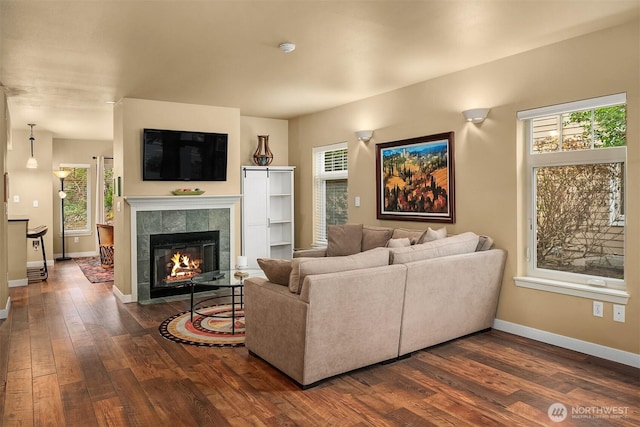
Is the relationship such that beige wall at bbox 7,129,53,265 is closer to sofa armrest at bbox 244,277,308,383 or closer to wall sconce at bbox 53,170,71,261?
wall sconce at bbox 53,170,71,261

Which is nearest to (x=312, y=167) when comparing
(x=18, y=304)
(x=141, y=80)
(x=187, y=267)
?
(x=187, y=267)

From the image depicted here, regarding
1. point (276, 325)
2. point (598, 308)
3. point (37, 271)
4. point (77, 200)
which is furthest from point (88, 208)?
point (598, 308)

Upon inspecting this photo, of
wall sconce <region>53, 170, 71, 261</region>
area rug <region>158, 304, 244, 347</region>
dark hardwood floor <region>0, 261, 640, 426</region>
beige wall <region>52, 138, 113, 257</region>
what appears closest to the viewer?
dark hardwood floor <region>0, 261, 640, 426</region>

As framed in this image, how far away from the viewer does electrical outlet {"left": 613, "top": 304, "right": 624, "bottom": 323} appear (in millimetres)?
3510

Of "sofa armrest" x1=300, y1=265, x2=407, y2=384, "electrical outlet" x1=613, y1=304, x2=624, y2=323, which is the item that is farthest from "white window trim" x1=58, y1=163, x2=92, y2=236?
"electrical outlet" x1=613, y1=304, x2=624, y2=323

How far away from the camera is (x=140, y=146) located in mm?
5734

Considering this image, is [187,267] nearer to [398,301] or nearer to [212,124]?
[212,124]

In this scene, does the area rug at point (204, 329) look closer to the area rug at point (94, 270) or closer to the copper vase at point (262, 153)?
the copper vase at point (262, 153)

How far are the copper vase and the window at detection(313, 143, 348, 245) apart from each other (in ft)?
2.37

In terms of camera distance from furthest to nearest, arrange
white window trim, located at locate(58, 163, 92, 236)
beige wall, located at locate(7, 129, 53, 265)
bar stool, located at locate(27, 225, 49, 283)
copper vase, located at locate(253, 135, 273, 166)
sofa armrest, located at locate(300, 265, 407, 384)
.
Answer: white window trim, located at locate(58, 163, 92, 236) < beige wall, located at locate(7, 129, 53, 265) < bar stool, located at locate(27, 225, 49, 283) < copper vase, located at locate(253, 135, 273, 166) < sofa armrest, located at locate(300, 265, 407, 384)

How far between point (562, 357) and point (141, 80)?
186 inches

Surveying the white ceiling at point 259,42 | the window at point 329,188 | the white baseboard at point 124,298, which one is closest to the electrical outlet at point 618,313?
the white ceiling at point 259,42

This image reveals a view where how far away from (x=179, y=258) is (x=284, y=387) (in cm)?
346

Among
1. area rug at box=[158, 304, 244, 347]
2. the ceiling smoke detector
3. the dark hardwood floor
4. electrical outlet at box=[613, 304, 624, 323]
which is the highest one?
the ceiling smoke detector
